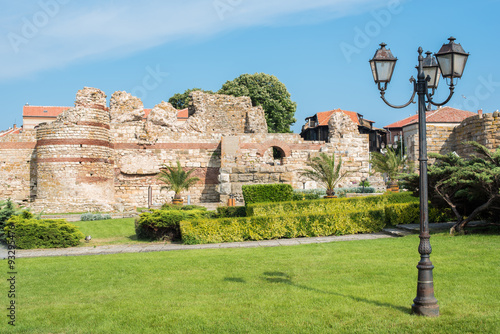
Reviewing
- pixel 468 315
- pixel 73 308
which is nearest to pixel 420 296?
pixel 468 315

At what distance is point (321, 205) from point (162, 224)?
471cm

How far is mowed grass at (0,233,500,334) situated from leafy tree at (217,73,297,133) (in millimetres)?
35130

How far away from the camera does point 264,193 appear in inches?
597

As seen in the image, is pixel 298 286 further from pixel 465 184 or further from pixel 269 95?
pixel 269 95

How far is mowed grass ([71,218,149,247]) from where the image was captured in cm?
1320

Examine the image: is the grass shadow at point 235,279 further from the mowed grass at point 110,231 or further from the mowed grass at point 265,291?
the mowed grass at point 110,231

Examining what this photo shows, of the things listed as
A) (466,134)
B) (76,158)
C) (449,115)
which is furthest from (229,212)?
(449,115)

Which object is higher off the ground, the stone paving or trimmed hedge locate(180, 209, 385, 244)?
trimmed hedge locate(180, 209, 385, 244)

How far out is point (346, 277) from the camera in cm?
734

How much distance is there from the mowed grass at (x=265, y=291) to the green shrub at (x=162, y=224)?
2687 millimetres

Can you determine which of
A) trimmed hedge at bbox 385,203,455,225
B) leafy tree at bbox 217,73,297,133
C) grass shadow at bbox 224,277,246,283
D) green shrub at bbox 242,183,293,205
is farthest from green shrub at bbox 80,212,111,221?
leafy tree at bbox 217,73,297,133

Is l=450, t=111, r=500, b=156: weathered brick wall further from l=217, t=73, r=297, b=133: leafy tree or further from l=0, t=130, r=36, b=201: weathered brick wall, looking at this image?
l=217, t=73, r=297, b=133: leafy tree

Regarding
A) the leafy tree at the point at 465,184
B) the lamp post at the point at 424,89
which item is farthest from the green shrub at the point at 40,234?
the lamp post at the point at 424,89

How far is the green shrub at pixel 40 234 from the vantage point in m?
12.3
